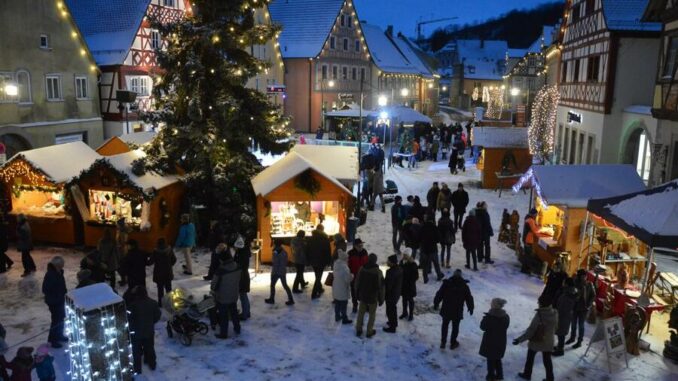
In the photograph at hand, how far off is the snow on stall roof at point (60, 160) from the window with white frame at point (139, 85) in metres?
10.3

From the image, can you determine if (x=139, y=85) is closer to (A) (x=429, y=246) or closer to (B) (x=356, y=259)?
(A) (x=429, y=246)

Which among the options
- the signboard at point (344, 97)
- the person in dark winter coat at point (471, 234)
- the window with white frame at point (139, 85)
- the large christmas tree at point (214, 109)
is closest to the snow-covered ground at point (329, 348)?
the person in dark winter coat at point (471, 234)

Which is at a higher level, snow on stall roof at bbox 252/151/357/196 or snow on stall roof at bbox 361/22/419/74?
snow on stall roof at bbox 361/22/419/74

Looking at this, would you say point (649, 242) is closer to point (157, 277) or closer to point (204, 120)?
point (157, 277)

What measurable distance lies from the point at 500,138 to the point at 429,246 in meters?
12.0

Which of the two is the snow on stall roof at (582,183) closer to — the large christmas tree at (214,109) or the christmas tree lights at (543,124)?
the large christmas tree at (214,109)

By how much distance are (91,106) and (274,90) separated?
12834mm

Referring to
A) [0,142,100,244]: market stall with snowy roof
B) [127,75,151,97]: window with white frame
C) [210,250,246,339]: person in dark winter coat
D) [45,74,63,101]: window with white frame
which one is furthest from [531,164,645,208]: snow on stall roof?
[127,75,151,97]: window with white frame

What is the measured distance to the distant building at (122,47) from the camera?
993 inches

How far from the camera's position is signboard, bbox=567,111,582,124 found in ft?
75.5

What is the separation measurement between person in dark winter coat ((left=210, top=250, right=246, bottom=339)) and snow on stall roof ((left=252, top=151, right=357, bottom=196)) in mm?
3816

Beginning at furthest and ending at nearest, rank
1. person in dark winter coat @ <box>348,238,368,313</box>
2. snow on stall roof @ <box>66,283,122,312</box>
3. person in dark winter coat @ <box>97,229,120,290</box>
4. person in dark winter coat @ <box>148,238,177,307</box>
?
1. person in dark winter coat @ <box>97,229,120,290</box>
2. person in dark winter coat @ <box>348,238,368,313</box>
3. person in dark winter coat @ <box>148,238,177,307</box>
4. snow on stall roof @ <box>66,283,122,312</box>

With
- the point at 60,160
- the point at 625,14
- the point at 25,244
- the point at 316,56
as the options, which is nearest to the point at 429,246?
the point at 25,244

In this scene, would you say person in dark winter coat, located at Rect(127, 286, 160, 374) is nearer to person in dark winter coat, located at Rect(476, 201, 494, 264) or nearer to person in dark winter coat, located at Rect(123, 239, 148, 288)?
person in dark winter coat, located at Rect(123, 239, 148, 288)
